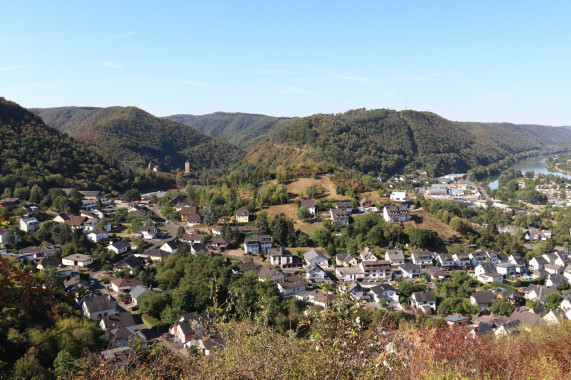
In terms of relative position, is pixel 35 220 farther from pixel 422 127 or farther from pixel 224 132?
pixel 224 132

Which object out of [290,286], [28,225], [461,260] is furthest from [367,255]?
[28,225]

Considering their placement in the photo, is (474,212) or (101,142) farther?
(101,142)

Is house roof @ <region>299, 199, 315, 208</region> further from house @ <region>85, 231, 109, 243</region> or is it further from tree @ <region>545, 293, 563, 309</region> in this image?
tree @ <region>545, 293, 563, 309</region>

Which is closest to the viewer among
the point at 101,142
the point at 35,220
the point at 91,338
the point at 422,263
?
the point at 91,338

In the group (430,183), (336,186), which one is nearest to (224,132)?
(430,183)

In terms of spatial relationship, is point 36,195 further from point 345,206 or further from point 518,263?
point 518,263

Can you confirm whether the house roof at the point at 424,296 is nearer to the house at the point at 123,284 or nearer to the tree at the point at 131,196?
the house at the point at 123,284

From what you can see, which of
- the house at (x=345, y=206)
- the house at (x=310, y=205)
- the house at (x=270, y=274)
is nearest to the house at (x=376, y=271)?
the house at (x=270, y=274)
